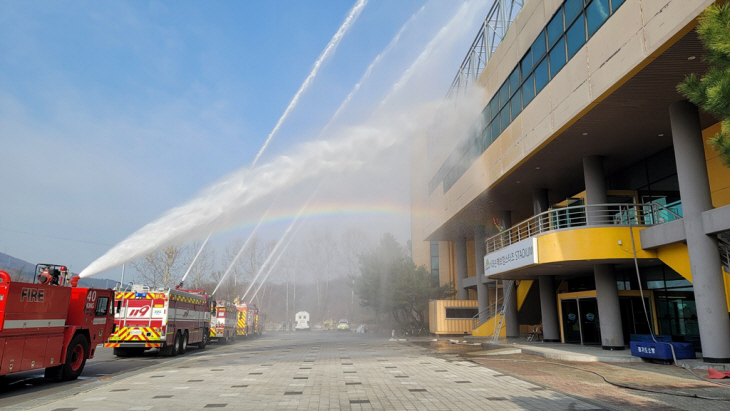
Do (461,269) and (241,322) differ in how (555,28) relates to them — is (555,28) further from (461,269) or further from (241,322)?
(241,322)

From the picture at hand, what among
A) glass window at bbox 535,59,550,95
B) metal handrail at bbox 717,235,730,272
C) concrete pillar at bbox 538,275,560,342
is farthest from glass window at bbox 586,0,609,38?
concrete pillar at bbox 538,275,560,342

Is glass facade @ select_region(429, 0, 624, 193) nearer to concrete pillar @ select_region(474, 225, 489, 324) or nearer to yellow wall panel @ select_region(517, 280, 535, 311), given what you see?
concrete pillar @ select_region(474, 225, 489, 324)

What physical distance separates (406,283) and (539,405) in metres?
36.3

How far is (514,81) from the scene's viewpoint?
2486 cm

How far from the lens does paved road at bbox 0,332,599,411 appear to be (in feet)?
31.1

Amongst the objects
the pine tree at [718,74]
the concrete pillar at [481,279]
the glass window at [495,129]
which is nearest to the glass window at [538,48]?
the glass window at [495,129]

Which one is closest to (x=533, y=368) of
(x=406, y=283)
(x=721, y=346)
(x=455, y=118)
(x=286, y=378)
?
(x=721, y=346)

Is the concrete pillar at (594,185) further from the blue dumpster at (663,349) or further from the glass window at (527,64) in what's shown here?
the blue dumpster at (663,349)

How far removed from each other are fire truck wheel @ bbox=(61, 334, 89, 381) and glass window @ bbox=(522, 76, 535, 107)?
2021cm

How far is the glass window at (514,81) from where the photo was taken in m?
24.3

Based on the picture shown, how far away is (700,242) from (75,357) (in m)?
19.5

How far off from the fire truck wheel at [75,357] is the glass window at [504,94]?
22.0 m

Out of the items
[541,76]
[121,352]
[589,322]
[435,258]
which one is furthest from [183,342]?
[435,258]

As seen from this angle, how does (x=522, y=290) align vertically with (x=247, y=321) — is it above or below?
above
